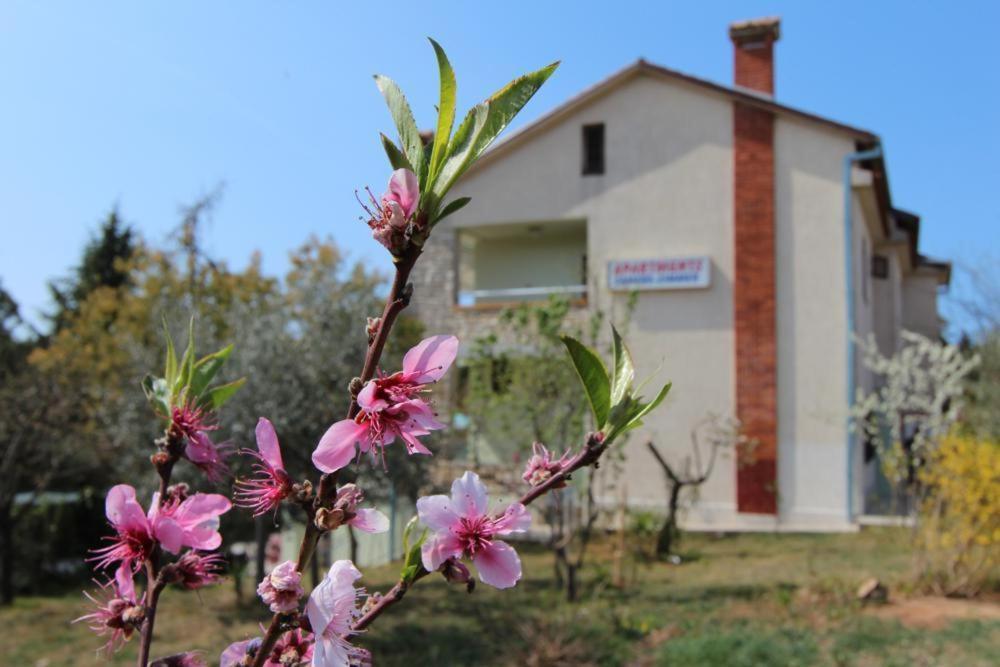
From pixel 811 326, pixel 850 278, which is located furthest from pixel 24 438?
pixel 850 278

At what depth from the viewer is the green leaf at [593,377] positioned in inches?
37.8

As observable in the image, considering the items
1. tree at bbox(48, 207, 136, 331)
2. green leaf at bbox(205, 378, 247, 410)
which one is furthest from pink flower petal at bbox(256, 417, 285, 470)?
tree at bbox(48, 207, 136, 331)

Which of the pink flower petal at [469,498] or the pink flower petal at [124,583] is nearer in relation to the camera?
the pink flower petal at [469,498]

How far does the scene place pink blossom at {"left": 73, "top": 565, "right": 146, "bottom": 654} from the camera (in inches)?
44.1

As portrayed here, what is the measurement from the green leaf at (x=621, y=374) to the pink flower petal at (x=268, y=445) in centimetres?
40

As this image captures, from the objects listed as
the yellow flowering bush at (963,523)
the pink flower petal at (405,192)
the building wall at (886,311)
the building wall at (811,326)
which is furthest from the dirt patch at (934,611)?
the building wall at (886,311)

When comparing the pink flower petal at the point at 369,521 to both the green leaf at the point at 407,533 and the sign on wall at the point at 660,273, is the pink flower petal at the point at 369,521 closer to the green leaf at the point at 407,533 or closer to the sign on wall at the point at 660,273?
the green leaf at the point at 407,533

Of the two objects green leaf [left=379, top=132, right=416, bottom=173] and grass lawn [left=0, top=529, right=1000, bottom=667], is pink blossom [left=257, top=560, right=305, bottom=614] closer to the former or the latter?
green leaf [left=379, top=132, right=416, bottom=173]

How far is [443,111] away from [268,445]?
43 centimetres

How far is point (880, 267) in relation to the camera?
19.5 metres

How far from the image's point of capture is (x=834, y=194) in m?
13.9

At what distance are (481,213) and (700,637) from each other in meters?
11.0

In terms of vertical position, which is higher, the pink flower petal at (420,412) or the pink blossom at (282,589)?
the pink flower petal at (420,412)

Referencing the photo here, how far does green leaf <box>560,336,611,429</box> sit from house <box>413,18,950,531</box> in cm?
1163
